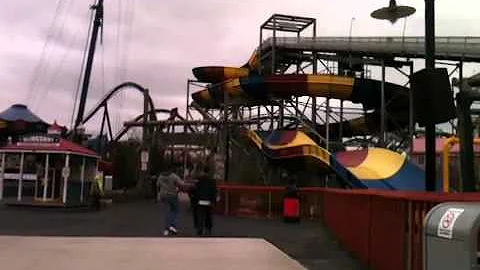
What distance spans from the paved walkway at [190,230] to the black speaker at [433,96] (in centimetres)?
351

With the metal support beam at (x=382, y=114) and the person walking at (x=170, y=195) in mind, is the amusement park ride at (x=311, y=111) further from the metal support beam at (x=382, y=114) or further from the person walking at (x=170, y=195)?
the person walking at (x=170, y=195)

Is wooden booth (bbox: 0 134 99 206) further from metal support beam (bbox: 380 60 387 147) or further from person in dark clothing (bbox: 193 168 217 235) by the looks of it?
metal support beam (bbox: 380 60 387 147)

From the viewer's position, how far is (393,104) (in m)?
53.3

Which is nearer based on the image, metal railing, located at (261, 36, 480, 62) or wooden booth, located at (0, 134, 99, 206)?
wooden booth, located at (0, 134, 99, 206)

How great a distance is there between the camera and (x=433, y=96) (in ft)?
33.8

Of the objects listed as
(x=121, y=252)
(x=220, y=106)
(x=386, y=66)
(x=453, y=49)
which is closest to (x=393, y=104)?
(x=386, y=66)

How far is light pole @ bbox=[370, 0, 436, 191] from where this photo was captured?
37.7 feet

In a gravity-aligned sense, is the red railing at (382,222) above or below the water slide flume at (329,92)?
below

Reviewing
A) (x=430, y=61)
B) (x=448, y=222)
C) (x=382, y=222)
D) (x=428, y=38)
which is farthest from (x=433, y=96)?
(x=448, y=222)

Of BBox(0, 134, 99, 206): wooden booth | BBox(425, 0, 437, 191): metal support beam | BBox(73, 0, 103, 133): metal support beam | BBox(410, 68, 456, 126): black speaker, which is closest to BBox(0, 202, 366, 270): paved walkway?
BBox(425, 0, 437, 191): metal support beam

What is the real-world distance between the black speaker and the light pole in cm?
63

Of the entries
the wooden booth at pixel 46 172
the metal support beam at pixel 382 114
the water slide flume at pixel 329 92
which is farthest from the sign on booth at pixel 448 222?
the metal support beam at pixel 382 114

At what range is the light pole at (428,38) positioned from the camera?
1148 centimetres

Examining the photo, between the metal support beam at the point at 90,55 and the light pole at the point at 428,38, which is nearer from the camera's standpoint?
the light pole at the point at 428,38
